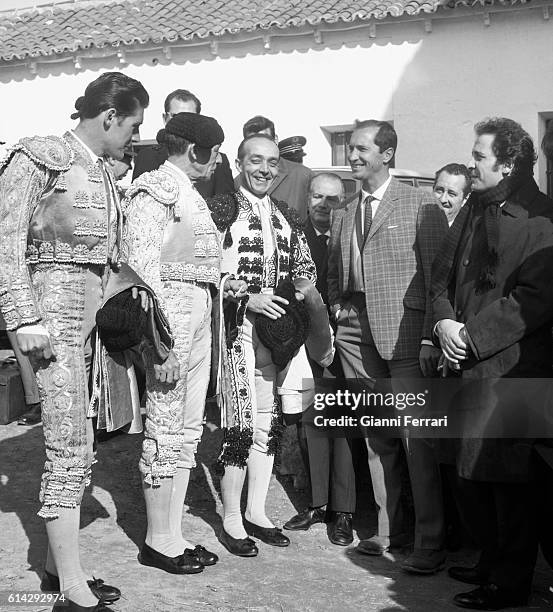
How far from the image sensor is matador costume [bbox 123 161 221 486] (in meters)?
4.52

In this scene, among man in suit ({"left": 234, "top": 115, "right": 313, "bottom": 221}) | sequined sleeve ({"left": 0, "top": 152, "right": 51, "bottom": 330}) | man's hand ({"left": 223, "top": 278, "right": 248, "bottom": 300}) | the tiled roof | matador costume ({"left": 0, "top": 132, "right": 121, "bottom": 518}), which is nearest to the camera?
sequined sleeve ({"left": 0, "top": 152, "right": 51, "bottom": 330})

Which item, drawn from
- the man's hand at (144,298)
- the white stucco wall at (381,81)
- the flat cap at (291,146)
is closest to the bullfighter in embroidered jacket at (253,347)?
the man's hand at (144,298)

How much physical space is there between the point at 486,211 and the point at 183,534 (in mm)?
2380

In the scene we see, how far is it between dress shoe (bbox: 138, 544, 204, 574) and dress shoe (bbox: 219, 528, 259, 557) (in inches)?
12.3

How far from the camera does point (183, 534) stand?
5273mm

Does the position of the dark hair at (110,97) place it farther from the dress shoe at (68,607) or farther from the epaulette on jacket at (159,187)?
the dress shoe at (68,607)

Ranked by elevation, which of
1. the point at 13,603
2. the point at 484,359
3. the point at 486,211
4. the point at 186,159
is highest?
the point at 186,159

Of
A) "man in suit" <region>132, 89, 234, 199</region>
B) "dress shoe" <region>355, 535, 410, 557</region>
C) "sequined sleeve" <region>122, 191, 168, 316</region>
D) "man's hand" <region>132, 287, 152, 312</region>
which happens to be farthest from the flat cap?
"man's hand" <region>132, 287, 152, 312</region>

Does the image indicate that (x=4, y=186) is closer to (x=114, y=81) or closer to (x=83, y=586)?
(x=114, y=81)

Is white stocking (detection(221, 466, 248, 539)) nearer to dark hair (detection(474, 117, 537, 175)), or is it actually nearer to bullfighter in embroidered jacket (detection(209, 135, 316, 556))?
bullfighter in embroidered jacket (detection(209, 135, 316, 556))

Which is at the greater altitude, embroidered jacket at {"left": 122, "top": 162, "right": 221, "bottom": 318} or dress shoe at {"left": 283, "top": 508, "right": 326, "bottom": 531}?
embroidered jacket at {"left": 122, "top": 162, "right": 221, "bottom": 318}

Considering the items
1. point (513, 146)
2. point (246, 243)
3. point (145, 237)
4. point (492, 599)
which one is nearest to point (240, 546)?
point (492, 599)

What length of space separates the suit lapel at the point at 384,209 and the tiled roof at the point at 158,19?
9.27 metres

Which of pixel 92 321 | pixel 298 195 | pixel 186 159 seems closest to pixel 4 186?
pixel 92 321
